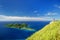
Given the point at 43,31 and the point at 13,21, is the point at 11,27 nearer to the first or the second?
the point at 13,21

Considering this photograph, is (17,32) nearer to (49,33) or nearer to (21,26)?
(21,26)

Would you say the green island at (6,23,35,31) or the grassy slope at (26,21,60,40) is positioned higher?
the green island at (6,23,35,31)

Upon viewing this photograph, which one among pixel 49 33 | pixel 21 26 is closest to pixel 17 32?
pixel 21 26

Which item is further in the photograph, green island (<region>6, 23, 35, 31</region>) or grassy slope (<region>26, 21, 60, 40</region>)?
green island (<region>6, 23, 35, 31</region>)

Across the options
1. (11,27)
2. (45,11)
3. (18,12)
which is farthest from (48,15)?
(11,27)

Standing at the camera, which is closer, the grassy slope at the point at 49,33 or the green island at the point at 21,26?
the grassy slope at the point at 49,33

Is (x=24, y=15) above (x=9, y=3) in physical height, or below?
below

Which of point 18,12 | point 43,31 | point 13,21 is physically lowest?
point 43,31

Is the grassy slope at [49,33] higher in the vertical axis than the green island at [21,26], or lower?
lower
